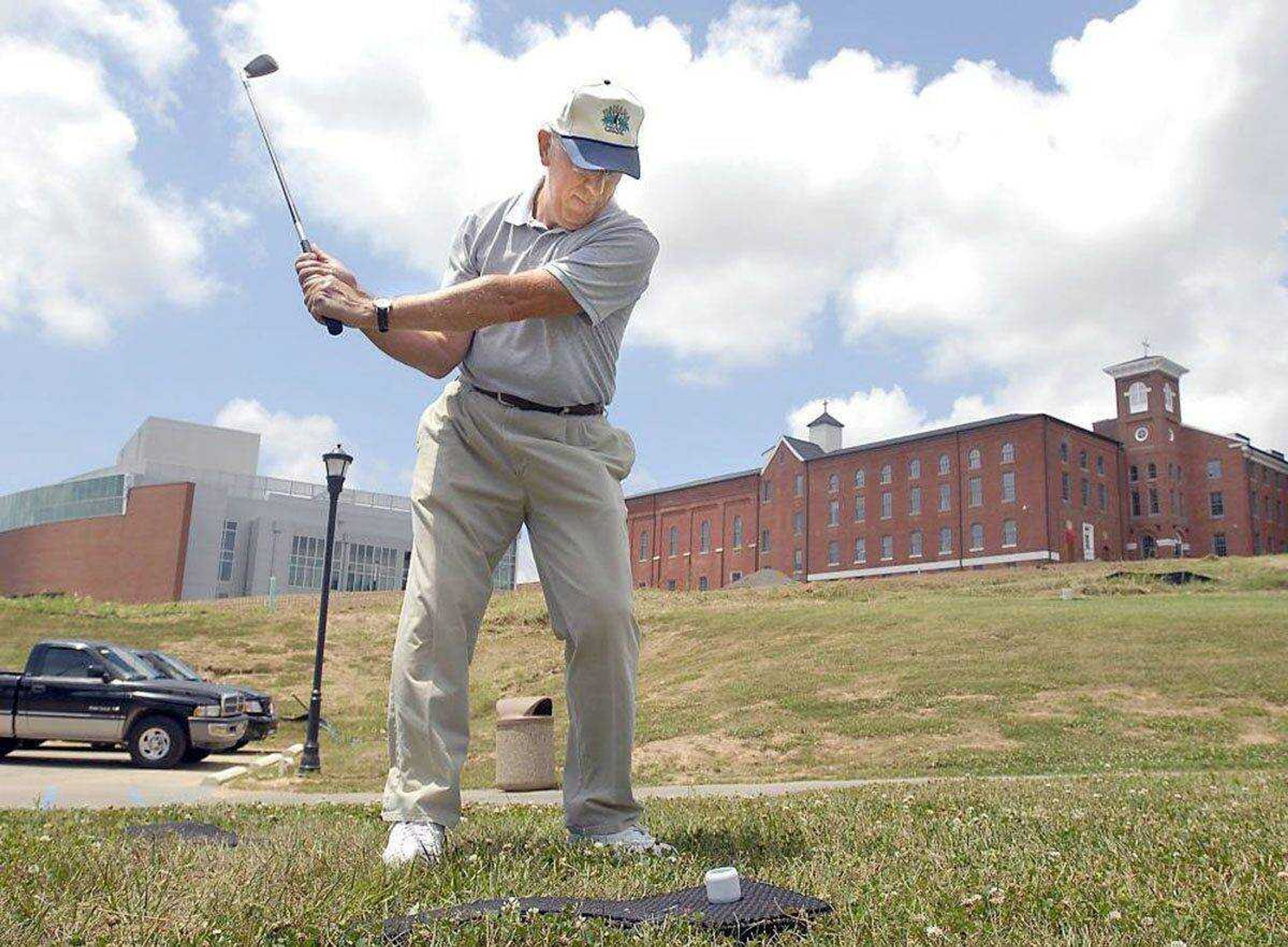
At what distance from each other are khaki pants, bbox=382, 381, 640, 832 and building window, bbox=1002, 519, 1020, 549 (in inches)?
2469

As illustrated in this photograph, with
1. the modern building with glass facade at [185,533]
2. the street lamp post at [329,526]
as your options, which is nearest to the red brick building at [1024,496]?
the modern building with glass facade at [185,533]

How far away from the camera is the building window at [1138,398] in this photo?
69.8 metres

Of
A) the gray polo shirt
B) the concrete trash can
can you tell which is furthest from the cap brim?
the concrete trash can

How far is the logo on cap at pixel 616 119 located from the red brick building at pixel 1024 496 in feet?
203

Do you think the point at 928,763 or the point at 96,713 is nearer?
the point at 928,763

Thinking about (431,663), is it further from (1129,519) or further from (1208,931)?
(1129,519)

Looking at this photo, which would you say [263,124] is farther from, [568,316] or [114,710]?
[114,710]

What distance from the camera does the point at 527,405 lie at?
355cm

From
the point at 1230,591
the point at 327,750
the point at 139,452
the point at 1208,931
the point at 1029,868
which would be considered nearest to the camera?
the point at 1208,931

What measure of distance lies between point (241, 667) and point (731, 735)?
58.1ft

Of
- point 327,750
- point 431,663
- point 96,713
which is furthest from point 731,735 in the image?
point 431,663

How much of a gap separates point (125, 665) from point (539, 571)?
42.0ft

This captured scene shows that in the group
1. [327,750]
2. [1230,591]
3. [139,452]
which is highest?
[139,452]

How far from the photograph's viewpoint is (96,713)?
45.1ft
